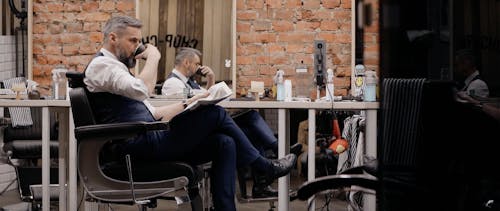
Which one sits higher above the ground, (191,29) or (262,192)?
(191,29)

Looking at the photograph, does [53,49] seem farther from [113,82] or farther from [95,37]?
[113,82]

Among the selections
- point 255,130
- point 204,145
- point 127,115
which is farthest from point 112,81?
point 255,130

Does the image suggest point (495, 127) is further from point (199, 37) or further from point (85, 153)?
point (199, 37)

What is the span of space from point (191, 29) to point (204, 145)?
434 cm

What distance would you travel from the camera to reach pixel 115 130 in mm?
3385

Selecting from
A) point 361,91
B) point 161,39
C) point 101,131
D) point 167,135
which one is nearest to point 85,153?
point 101,131

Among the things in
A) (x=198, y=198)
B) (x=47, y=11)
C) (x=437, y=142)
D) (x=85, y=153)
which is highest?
(x=47, y=11)

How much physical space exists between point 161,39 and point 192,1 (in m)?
0.45

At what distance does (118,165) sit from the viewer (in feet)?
11.7

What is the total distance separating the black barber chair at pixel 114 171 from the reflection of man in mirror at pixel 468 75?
8.79ft

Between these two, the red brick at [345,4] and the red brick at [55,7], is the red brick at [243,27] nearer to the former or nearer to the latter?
the red brick at [345,4]

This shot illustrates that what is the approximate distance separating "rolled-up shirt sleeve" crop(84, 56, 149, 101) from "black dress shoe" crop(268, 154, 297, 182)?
758 mm

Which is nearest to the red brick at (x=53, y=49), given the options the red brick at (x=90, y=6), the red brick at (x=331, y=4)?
the red brick at (x=90, y=6)

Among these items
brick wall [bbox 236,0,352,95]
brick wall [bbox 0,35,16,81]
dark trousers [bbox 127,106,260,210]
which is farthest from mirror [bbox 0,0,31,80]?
dark trousers [bbox 127,106,260,210]
